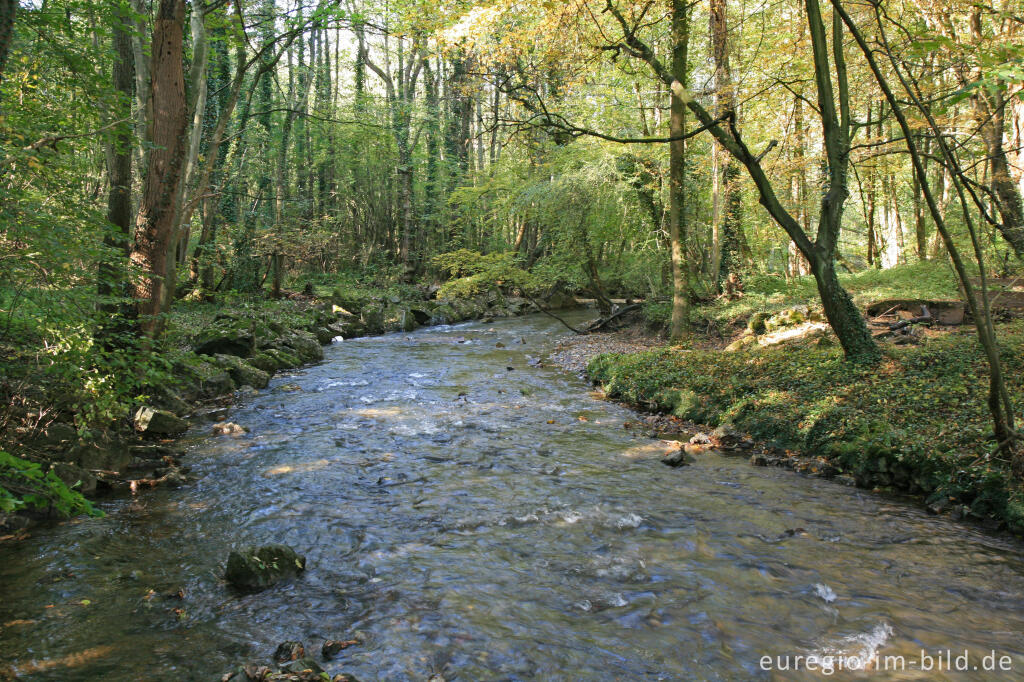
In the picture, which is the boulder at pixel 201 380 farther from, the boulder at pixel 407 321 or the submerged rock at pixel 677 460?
the boulder at pixel 407 321

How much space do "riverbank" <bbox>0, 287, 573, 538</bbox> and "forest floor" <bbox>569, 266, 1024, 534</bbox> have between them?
708 centimetres

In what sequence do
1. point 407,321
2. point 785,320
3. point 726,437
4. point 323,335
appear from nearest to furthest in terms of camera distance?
point 726,437 < point 785,320 < point 323,335 < point 407,321

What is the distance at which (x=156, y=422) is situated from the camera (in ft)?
25.4

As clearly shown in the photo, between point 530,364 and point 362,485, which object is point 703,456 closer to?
point 362,485

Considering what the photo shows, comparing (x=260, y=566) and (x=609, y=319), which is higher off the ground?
(x=609, y=319)

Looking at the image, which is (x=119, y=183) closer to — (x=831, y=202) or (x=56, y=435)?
(x=56, y=435)

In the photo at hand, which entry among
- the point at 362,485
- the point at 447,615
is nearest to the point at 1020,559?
the point at 447,615

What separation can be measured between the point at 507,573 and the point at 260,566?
1967mm

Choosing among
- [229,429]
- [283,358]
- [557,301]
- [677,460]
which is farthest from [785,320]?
[557,301]

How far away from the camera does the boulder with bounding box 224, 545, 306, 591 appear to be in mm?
4301

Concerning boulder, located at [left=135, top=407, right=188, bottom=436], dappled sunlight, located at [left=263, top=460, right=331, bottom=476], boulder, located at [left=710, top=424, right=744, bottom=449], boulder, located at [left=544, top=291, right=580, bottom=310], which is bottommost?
dappled sunlight, located at [left=263, top=460, right=331, bottom=476]

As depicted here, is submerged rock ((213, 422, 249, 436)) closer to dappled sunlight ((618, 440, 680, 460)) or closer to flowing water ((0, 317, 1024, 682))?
flowing water ((0, 317, 1024, 682))

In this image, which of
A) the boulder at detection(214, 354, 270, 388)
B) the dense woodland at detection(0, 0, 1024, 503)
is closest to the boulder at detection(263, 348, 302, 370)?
the boulder at detection(214, 354, 270, 388)

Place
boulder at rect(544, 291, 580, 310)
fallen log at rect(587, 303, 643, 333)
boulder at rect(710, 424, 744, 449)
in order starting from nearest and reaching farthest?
boulder at rect(710, 424, 744, 449) → fallen log at rect(587, 303, 643, 333) → boulder at rect(544, 291, 580, 310)
